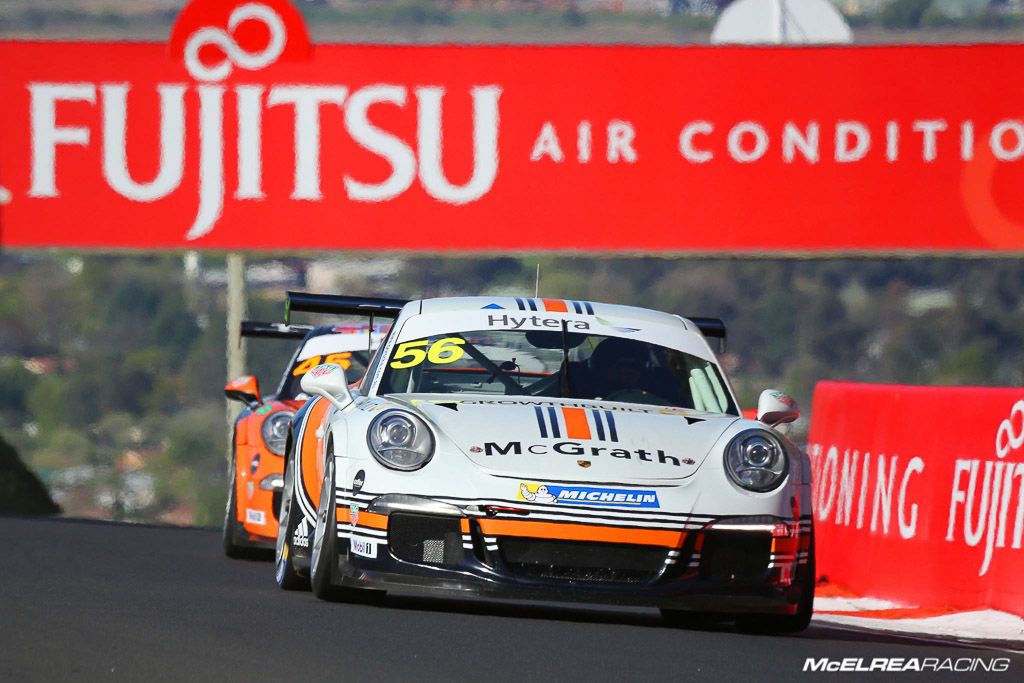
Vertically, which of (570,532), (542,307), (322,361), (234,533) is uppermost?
(542,307)

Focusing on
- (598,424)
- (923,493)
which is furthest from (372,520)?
(923,493)

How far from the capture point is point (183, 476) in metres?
46.8

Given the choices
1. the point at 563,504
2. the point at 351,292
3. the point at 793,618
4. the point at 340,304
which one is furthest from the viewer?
the point at 351,292

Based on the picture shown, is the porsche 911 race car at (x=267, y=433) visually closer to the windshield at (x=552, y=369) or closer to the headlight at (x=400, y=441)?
the windshield at (x=552, y=369)

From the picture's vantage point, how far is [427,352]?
377 inches

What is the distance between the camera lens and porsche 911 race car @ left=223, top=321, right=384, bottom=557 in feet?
41.8

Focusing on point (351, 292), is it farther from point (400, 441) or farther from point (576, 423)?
point (400, 441)

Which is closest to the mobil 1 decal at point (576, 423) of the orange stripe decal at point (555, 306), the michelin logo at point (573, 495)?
the michelin logo at point (573, 495)

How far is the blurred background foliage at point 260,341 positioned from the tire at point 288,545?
90.9ft

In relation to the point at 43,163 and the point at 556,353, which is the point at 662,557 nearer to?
the point at 556,353

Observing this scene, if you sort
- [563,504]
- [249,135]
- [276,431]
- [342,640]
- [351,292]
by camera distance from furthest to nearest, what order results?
[351,292]
[249,135]
[276,431]
[563,504]
[342,640]

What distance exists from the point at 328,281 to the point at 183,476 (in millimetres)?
17182

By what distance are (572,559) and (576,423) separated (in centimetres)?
56

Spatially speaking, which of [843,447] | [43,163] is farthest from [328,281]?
[843,447]
